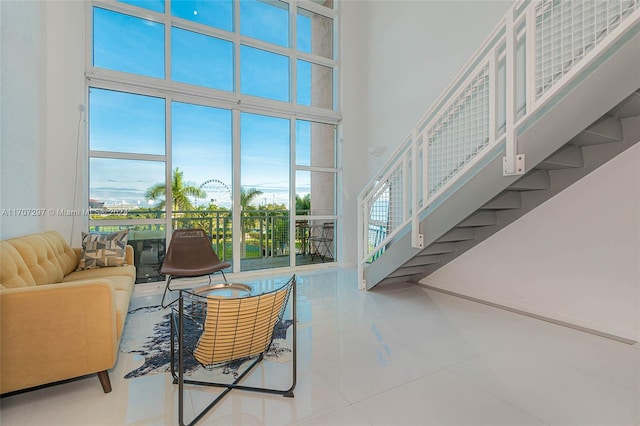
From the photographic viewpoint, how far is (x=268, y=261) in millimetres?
5578

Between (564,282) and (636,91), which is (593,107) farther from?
(564,282)

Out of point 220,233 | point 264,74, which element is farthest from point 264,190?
point 264,74

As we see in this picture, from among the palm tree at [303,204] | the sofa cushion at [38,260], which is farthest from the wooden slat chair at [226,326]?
the palm tree at [303,204]

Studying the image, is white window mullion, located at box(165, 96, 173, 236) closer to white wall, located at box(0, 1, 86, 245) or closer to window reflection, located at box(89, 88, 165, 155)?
window reflection, located at box(89, 88, 165, 155)

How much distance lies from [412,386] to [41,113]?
473cm

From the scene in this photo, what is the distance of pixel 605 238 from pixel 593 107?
1.45 m

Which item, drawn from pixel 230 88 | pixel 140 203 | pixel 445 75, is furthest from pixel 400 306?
pixel 230 88

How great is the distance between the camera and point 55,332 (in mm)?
1824

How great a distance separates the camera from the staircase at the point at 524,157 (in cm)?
197

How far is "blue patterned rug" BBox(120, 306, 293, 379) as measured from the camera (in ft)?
7.47

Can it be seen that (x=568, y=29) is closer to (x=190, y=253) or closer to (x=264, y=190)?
(x=264, y=190)

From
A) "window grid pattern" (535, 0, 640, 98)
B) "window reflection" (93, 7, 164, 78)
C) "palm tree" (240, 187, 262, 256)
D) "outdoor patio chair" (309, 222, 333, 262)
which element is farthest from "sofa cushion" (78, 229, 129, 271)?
"window grid pattern" (535, 0, 640, 98)

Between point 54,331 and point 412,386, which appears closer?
point 54,331

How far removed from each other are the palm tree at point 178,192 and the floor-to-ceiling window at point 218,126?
0.6 inches
